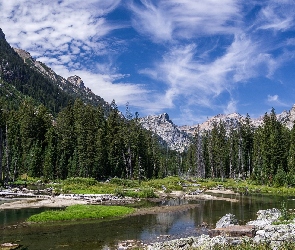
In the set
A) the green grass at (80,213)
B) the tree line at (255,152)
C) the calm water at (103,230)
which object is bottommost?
the calm water at (103,230)

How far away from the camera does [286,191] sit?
72.1 metres

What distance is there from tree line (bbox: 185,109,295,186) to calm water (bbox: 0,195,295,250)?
1972 inches

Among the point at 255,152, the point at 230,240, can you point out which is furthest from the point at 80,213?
the point at 255,152

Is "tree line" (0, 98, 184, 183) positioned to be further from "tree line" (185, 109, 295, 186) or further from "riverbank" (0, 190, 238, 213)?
"riverbank" (0, 190, 238, 213)

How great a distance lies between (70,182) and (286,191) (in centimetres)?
4934

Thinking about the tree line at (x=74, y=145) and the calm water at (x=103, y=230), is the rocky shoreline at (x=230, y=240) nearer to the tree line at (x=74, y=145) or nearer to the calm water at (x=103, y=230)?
the calm water at (x=103, y=230)

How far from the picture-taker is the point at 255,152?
111250 millimetres

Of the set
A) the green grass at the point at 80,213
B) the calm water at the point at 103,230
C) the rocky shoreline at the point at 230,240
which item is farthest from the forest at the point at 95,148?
the rocky shoreline at the point at 230,240

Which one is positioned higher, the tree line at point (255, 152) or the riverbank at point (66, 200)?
the tree line at point (255, 152)

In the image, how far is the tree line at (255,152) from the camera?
91.5m

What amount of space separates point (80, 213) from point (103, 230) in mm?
7284

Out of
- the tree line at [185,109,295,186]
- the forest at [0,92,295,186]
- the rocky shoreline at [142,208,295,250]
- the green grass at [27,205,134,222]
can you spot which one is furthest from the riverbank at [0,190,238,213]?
the tree line at [185,109,295,186]

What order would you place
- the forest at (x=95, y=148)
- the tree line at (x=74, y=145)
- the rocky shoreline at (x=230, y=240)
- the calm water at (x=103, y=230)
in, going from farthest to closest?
the tree line at (x=74, y=145)
the forest at (x=95, y=148)
the calm water at (x=103, y=230)
the rocky shoreline at (x=230, y=240)

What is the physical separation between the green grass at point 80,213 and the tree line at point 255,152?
54947mm
